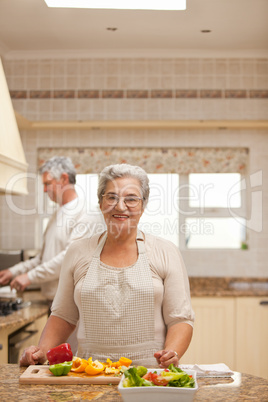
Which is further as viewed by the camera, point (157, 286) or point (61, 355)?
point (157, 286)

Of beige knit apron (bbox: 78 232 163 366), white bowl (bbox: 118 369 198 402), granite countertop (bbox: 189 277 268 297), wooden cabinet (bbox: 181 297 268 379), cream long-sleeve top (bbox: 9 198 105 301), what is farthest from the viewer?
granite countertop (bbox: 189 277 268 297)

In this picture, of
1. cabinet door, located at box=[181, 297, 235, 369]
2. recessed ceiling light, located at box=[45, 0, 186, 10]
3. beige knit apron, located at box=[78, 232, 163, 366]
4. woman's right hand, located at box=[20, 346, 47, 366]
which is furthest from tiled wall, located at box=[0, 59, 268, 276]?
woman's right hand, located at box=[20, 346, 47, 366]

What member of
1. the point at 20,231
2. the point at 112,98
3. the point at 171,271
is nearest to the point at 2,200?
the point at 20,231

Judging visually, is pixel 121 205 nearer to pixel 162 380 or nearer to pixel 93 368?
pixel 93 368

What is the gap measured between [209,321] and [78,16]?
2408 millimetres

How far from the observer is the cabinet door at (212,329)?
3811 millimetres

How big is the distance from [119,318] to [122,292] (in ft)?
0.29

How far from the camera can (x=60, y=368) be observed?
1494mm

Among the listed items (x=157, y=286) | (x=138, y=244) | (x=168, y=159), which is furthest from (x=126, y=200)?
(x=168, y=159)

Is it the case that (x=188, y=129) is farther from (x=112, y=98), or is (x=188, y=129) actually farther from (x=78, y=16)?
(x=78, y=16)

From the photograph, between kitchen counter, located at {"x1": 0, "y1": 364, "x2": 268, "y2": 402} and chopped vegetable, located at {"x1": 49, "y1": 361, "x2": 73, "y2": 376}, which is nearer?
kitchen counter, located at {"x1": 0, "y1": 364, "x2": 268, "y2": 402}

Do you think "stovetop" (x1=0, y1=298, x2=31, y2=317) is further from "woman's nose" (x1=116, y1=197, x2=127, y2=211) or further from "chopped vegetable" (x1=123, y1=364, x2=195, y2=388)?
"chopped vegetable" (x1=123, y1=364, x2=195, y2=388)

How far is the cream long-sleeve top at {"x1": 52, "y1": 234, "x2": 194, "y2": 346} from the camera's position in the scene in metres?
1.81

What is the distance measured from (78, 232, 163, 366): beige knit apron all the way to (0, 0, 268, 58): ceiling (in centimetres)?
224
